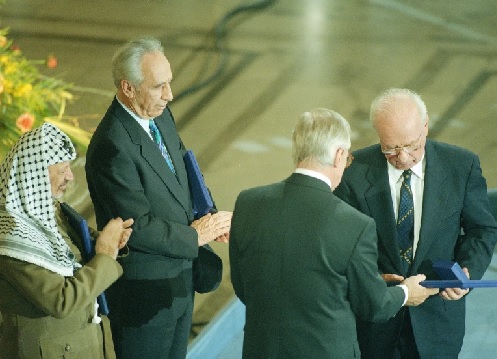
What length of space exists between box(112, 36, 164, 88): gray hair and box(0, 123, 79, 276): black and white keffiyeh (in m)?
0.40

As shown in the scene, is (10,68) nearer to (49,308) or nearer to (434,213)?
(49,308)

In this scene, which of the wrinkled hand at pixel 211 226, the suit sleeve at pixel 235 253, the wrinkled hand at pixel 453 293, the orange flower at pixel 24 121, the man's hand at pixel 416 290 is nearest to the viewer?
the suit sleeve at pixel 235 253

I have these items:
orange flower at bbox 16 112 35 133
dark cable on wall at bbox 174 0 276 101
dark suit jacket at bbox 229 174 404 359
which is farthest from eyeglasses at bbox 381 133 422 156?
dark cable on wall at bbox 174 0 276 101

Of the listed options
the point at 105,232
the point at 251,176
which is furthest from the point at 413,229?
the point at 251,176

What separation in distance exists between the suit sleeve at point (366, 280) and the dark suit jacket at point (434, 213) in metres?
0.44

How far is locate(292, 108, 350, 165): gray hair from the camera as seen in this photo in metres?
2.50

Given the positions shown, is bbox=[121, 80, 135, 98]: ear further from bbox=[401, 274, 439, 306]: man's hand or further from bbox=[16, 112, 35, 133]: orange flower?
bbox=[401, 274, 439, 306]: man's hand

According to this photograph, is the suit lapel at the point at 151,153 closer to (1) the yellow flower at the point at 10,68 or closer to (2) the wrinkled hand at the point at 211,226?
(2) the wrinkled hand at the point at 211,226

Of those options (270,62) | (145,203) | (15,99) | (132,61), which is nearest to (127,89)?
(132,61)

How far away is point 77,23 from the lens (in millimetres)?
7277

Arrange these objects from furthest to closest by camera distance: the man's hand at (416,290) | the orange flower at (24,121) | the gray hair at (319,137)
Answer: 1. the orange flower at (24,121)
2. the man's hand at (416,290)
3. the gray hair at (319,137)

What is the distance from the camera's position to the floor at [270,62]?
574 centimetres

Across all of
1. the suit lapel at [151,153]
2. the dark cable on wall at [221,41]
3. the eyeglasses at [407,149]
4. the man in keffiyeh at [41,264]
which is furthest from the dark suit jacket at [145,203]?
the dark cable on wall at [221,41]

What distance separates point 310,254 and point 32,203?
821 mm
